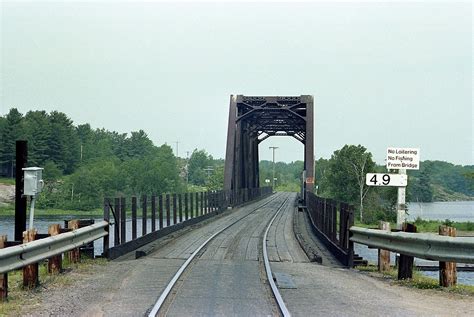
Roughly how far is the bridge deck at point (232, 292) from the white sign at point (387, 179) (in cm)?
177

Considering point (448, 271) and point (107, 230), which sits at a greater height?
point (107, 230)

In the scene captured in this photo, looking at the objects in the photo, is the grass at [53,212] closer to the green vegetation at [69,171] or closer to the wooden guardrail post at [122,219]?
the green vegetation at [69,171]

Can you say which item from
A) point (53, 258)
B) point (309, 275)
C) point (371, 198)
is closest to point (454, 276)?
point (309, 275)

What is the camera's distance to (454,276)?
10156mm

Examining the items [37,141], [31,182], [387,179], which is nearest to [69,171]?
[37,141]

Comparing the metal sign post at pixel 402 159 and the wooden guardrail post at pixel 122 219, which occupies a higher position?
the metal sign post at pixel 402 159

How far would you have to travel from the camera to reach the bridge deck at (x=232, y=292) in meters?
8.11

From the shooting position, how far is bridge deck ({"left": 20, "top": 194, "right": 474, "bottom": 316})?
319 inches

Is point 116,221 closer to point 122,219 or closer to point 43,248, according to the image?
point 122,219

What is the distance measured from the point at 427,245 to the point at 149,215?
1033 centimetres

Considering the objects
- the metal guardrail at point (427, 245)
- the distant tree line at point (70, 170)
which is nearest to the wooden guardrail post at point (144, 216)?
the metal guardrail at point (427, 245)

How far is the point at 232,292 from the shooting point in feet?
30.8

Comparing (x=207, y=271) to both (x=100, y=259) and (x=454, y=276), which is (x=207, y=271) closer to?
(x=100, y=259)

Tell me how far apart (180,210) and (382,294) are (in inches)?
596
